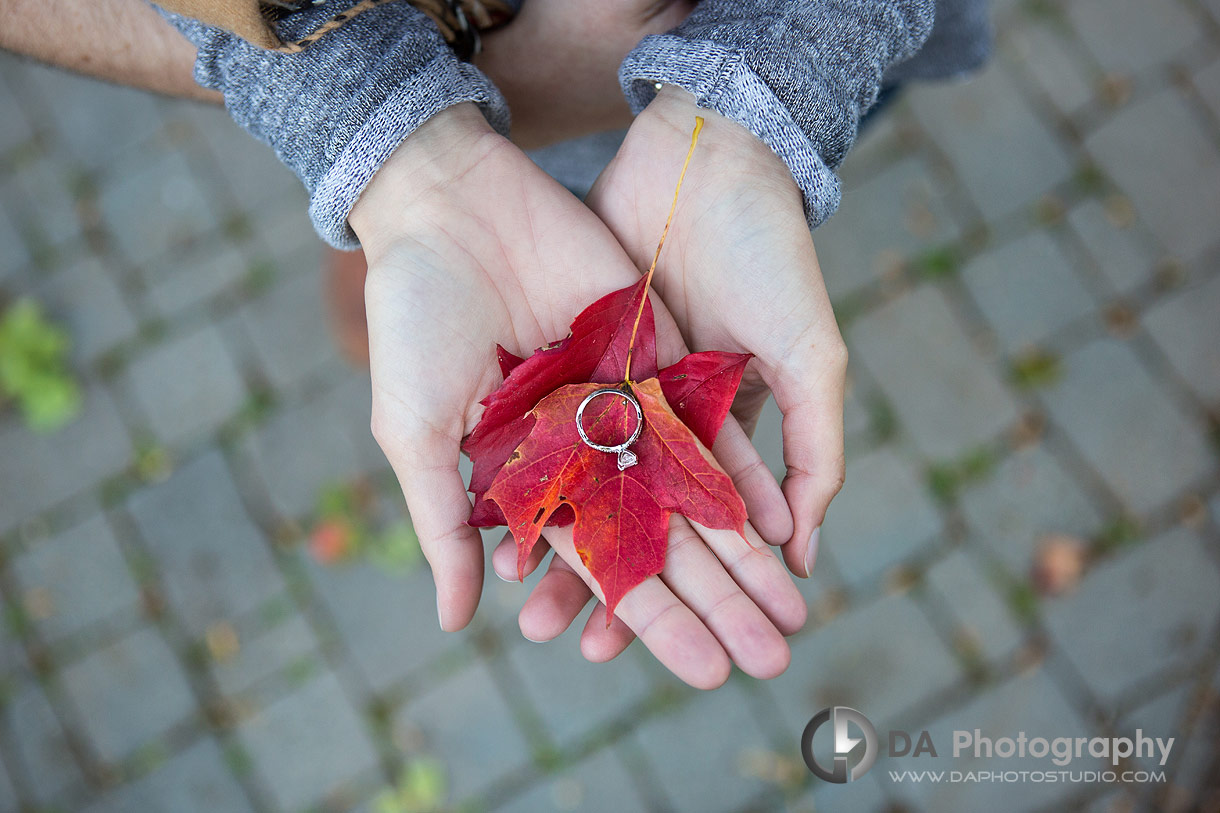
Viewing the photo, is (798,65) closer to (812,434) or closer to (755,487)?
(812,434)

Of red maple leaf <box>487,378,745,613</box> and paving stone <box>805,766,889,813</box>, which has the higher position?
red maple leaf <box>487,378,745,613</box>

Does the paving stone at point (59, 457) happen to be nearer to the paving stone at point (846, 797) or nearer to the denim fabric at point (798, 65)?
the denim fabric at point (798, 65)

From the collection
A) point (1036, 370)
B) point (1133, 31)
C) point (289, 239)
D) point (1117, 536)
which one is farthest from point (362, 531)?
point (1133, 31)

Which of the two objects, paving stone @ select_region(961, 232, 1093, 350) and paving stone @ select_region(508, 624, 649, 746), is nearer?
paving stone @ select_region(508, 624, 649, 746)

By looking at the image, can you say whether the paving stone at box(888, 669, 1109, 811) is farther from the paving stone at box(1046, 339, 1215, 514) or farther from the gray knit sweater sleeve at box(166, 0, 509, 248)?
the gray knit sweater sleeve at box(166, 0, 509, 248)

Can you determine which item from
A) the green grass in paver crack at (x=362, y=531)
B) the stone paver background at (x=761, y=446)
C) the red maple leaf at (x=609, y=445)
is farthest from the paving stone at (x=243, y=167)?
the red maple leaf at (x=609, y=445)

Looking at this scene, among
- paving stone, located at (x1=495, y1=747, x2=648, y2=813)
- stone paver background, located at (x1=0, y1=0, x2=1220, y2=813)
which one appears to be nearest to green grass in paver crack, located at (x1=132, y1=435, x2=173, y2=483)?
stone paver background, located at (x1=0, y1=0, x2=1220, y2=813)

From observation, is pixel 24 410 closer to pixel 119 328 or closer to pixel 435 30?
pixel 119 328
